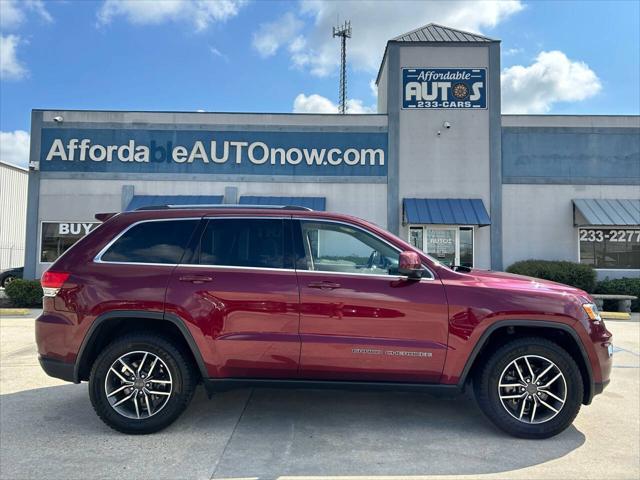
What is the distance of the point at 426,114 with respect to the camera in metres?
14.7

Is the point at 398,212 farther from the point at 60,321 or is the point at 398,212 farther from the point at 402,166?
the point at 60,321

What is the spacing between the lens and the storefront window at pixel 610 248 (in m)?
14.3

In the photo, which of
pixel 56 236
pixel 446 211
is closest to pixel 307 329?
pixel 446 211

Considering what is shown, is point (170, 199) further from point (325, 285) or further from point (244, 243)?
point (325, 285)

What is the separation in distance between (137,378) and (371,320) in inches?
81.1

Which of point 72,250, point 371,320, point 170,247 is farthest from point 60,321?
point 371,320

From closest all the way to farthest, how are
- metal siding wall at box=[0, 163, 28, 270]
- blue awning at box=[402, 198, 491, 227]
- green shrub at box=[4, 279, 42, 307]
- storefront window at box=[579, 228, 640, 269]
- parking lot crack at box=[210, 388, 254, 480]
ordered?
parking lot crack at box=[210, 388, 254, 480], green shrub at box=[4, 279, 42, 307], blue awning at box=[402, 198, 491, 227], storefront window at box=[579, 228, 640, 269], metal siding wall at box=[0, 163, 28, 270]

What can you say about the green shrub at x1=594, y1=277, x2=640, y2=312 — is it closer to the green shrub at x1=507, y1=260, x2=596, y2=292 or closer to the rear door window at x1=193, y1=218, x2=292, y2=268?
the green shrub at x1=507, y1=260, x2=596, y2=292

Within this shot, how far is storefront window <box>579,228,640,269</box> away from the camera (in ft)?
46.8

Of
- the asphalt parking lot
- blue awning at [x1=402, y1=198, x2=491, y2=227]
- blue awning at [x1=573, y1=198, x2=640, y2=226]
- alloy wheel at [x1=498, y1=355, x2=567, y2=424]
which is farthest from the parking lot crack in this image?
blue awning at [x1=573, y1=198, x2=640, y2=226]

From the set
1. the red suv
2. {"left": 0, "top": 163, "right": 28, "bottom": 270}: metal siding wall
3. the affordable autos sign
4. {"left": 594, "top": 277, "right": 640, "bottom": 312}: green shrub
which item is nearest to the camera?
the red suv

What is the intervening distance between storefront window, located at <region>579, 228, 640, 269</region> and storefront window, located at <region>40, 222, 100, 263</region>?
16.3 m

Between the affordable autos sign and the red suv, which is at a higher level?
the affordable autos sign

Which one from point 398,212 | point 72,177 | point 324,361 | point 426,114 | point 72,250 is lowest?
point 324,361
